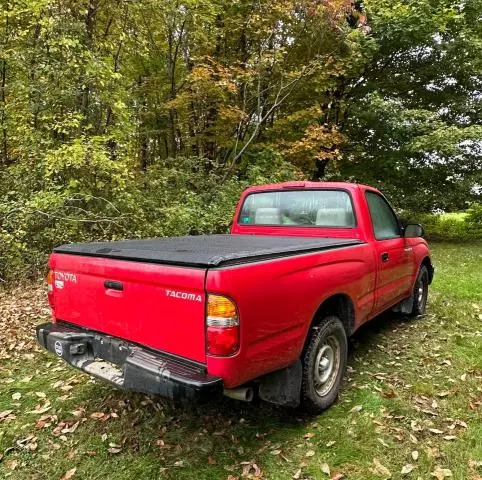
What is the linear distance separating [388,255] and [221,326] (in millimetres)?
2680

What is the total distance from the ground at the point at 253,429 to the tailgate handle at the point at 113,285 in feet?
3.91

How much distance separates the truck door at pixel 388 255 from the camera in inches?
174

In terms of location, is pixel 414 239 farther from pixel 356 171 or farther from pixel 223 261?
pixel 356 171

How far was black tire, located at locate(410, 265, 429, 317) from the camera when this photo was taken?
5793mm

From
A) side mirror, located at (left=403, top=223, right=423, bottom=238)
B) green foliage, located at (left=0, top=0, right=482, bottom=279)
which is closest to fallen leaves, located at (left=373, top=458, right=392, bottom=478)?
side mirror, located at (left=403, top=223, right=423, bottom=238)

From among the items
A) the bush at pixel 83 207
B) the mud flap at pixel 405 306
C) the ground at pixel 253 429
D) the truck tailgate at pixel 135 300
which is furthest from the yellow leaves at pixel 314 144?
the truck tailgate at pixel 135 300

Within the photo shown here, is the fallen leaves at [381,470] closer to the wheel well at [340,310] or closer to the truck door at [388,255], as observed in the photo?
the wheel well at [340,310]

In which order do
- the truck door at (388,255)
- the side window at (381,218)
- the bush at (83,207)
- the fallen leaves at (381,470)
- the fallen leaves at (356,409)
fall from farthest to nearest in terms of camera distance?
the bush at (83,207)
the side window at (381,218)
the truck door at (388,255)
the fallen leaves at (356,409)
the fallen leaves at (381,470)

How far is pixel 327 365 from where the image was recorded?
3539mm

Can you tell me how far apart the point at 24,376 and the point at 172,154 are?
1069 centimetres

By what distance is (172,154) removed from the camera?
14172mm

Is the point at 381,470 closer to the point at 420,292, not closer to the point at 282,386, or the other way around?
the point at 282,386

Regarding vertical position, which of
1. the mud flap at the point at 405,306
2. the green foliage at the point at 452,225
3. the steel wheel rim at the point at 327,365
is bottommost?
the green foliage at the point at 452,225

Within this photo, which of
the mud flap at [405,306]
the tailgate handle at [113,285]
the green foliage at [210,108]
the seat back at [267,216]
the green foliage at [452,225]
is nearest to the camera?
the tailgate handle at [113,285]
